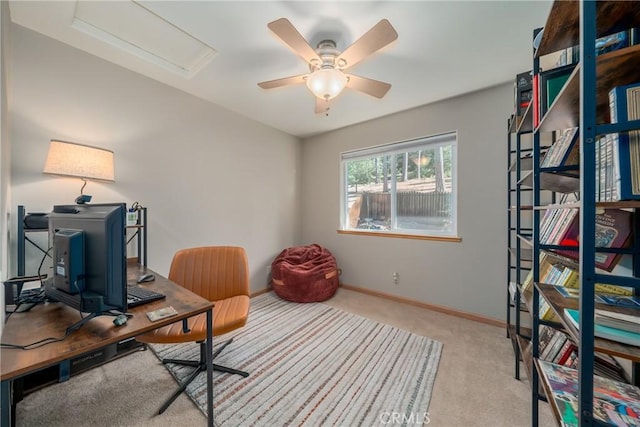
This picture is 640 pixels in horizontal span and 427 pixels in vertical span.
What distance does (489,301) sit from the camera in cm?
233

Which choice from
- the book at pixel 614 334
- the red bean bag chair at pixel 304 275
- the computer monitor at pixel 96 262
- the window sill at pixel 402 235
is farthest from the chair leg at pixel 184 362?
the window sill at pixel 402 235

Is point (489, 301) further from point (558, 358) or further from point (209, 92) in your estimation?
point (209, 92)

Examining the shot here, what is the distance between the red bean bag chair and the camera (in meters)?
2.85

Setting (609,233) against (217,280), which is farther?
(217,280)

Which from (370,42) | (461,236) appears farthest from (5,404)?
(461,236)

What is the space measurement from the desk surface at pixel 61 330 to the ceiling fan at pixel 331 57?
154cm

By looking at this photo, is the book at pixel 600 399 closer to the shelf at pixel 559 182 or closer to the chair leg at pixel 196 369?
the shelf at pixel 559 182

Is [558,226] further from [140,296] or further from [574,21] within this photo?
[140,296]

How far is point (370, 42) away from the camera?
1343mm

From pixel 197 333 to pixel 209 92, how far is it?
230 cm

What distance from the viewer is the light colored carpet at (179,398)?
49.8 inches

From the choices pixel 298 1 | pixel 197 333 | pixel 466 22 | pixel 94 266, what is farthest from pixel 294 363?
pixel 466 22

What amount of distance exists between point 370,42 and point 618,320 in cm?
162

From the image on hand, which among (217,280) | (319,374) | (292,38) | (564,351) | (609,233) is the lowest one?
(319,374)
